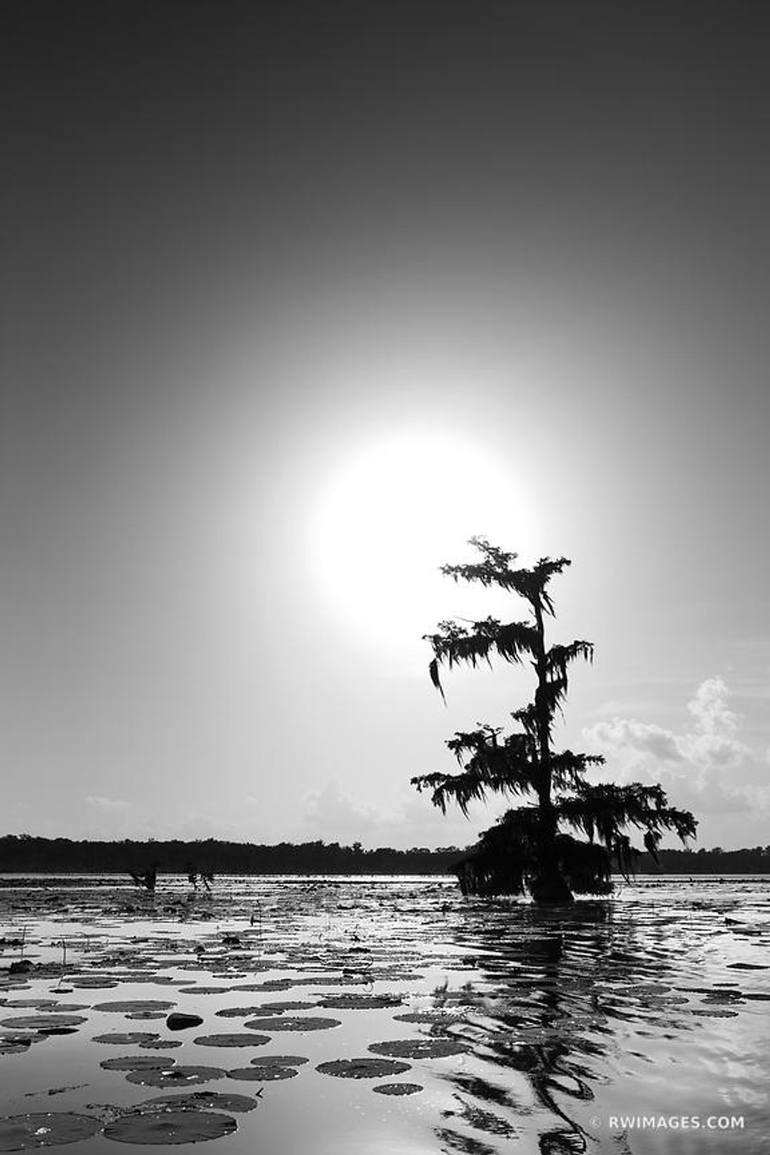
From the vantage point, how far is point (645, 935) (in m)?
19.1

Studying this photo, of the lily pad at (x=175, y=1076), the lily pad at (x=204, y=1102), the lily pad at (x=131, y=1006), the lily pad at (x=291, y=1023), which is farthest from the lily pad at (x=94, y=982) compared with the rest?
the lily pad at (x=204, y=1102)

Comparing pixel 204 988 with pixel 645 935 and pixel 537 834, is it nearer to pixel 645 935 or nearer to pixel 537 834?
pixel 645 935

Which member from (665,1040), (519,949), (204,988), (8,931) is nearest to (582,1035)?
(665,1040)

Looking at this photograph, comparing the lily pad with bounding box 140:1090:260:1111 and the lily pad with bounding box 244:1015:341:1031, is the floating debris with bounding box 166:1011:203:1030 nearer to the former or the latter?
the lily pad with bounding box 244:1015:341:1031

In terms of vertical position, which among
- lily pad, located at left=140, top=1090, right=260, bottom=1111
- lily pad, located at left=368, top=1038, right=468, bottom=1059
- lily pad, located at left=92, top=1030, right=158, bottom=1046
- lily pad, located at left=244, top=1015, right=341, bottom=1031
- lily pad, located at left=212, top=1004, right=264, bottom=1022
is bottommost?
lily pad, located at left=140, top=1090, right=260, bottom=1111

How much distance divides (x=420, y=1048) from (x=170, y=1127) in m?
2.72

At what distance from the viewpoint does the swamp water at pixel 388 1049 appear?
16.5 feet

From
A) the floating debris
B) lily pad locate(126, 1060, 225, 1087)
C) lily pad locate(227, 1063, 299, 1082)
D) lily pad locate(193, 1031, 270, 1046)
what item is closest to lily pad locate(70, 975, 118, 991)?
the floating debris

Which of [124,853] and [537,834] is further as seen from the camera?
[124,853]

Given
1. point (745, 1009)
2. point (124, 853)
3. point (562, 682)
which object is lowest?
point (745, 1009)

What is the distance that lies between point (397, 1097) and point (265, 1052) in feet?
5.94

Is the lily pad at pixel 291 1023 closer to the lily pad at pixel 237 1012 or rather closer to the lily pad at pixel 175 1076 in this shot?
the lily pad at pixel 237 1012

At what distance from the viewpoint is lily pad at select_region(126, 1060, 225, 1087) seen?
6.09 m

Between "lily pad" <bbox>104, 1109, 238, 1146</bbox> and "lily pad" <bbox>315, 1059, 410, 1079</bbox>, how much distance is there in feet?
4.48
